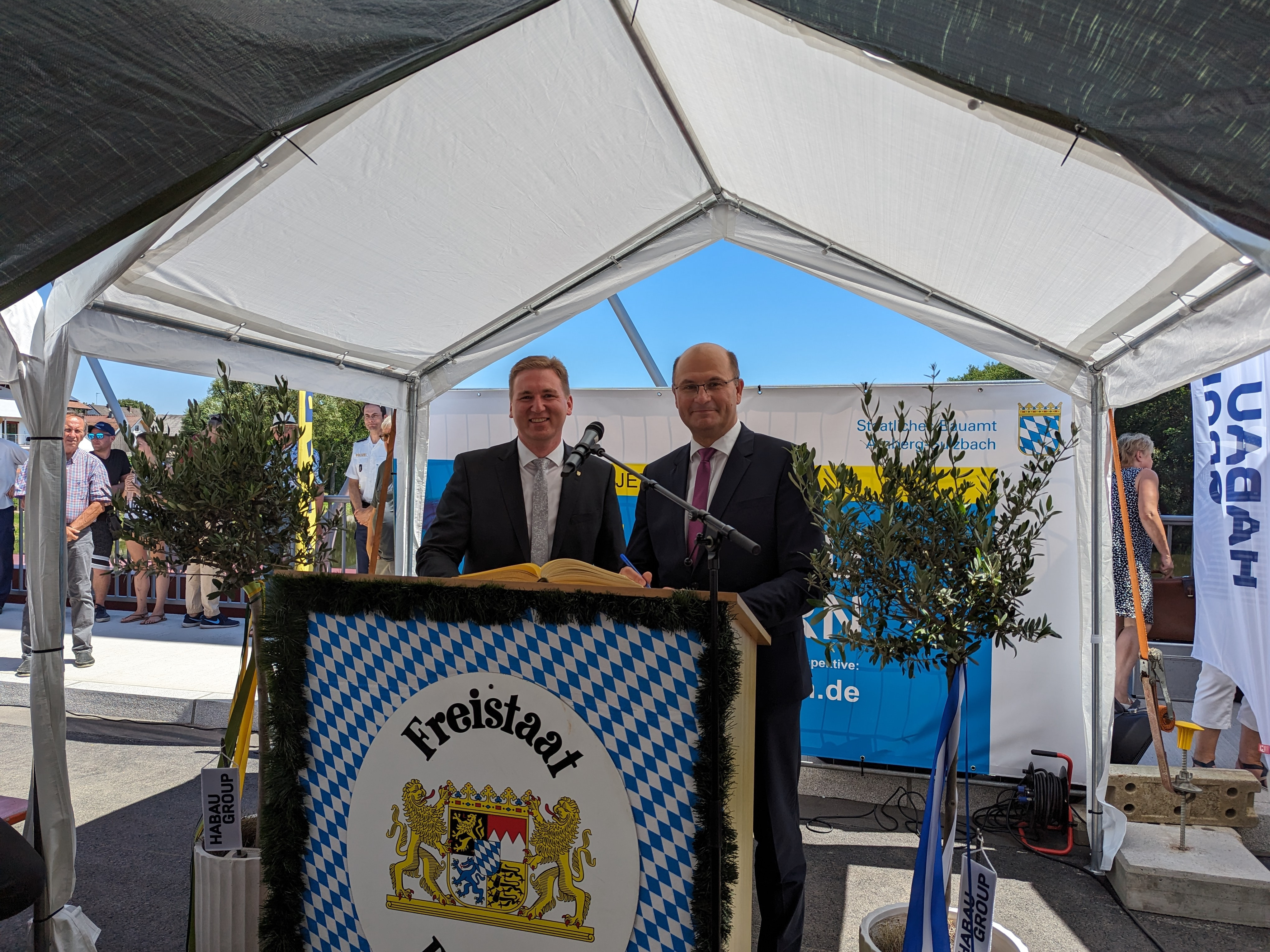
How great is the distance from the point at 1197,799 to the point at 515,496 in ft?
11.6

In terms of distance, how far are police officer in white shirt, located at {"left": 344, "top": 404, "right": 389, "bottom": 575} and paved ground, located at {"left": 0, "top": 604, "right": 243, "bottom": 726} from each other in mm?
1462

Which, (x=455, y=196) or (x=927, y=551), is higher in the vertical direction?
(x=455, y=196)

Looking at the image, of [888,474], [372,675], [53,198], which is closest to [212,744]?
[372,675]

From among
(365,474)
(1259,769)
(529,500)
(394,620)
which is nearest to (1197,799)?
(1259,769)

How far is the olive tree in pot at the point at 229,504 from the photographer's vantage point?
2.57 meters

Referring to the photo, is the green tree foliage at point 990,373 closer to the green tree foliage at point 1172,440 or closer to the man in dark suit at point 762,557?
the green tree foliage at point 1172,440

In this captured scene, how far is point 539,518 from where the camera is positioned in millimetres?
2842

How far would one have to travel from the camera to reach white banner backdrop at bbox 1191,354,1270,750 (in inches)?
146

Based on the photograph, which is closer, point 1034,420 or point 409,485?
point 1034,420

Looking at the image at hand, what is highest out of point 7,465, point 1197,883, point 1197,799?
point 7,465

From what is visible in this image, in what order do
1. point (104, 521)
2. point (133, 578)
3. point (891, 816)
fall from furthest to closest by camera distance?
point (133, 578), point (104, 521), point (891, 816)

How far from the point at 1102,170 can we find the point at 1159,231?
0.40 metres

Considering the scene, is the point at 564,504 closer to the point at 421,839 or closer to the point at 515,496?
the point at 515,496

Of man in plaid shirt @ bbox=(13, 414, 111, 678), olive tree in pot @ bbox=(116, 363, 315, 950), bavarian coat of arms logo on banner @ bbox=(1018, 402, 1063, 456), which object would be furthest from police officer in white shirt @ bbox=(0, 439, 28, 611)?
bavarian coat of arms logo on banner @ bbox=(1018, 402, 1063, 456)
